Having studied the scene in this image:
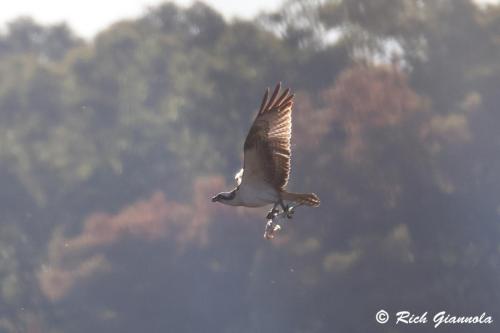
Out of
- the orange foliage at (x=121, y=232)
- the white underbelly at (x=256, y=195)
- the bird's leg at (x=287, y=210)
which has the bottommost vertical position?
the bird's leg at (x=287, y=210)

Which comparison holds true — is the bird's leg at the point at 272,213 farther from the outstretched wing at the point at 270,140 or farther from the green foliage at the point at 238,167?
the green foliage at the point at 238,167

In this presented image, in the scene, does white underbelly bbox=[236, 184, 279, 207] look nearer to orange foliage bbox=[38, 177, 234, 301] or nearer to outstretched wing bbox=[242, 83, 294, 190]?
outstretched wing bbox=[242, 83, 294, 190]

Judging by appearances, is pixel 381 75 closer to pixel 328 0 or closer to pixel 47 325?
pixel 328 0

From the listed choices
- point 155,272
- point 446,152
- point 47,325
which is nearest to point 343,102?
point 446,152

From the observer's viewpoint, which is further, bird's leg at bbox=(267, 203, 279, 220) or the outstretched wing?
bird's leg at bbox=(267, 203, 279, 220)

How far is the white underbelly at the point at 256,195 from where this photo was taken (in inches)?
305
